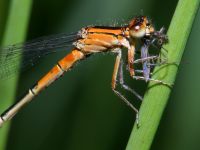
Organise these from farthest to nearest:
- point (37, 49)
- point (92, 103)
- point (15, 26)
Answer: point (37, 49), point (92, 103), point (15, 26)

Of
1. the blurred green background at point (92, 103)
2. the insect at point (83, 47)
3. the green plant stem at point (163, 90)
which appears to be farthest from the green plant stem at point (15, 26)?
the blurred green background at point (92, 103)

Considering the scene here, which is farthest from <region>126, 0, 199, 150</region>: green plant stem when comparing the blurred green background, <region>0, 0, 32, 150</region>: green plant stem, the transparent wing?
the transparent wing

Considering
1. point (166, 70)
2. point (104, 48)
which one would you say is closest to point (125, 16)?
point (104, 48)

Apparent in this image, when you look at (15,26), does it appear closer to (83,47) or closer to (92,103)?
(83,47)

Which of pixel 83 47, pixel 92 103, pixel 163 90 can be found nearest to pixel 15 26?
pixel 163 90

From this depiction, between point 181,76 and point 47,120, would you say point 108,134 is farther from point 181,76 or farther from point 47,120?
point 181,76
